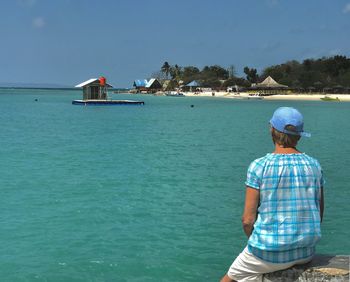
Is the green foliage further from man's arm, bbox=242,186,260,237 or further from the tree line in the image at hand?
man's arm, bbox=242,186,260,237

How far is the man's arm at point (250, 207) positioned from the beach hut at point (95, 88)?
6948cm

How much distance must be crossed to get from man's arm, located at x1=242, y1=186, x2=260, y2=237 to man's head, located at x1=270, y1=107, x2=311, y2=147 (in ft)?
1.48

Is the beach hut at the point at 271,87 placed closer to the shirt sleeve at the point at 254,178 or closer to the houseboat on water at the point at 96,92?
the houseboat on water at the point at 96,92

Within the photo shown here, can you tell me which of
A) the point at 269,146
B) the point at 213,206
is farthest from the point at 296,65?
Answer: the point at 213,206

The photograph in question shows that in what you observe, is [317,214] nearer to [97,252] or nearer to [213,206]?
[97,252]

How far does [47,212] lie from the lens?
10.9 m

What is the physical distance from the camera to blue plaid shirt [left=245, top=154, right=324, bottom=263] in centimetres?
382

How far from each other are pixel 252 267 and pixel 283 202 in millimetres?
579

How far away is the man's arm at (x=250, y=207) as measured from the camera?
3.85 metres

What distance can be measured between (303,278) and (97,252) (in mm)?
4911

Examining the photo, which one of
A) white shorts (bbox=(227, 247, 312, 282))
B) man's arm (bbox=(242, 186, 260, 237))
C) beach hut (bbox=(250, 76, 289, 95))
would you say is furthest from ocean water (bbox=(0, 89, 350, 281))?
beach hut (bbox=(250, 76, 289, 95))

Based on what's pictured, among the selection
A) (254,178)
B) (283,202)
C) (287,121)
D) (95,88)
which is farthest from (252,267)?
(95,88)

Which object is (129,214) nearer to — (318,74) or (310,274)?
(310,274)

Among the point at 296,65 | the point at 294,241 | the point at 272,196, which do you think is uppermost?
the point at 296,65
